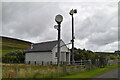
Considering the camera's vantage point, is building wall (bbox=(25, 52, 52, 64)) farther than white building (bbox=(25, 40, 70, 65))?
Yes

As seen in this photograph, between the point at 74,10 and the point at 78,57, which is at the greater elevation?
the point at 74,10

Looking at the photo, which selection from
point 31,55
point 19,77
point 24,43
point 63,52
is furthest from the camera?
point 24,43

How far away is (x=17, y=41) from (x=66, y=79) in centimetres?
8858

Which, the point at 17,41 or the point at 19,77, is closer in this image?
the point at 19,77

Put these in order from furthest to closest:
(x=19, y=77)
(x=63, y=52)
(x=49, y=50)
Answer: (x=63, y=52) < (x=49, y=50) < (x=19, y=77)

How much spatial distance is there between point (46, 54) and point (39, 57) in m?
2.76

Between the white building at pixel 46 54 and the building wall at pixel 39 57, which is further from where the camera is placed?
the building wall at pixel 39 57

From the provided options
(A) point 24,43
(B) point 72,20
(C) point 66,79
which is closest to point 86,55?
(B) point 72,20

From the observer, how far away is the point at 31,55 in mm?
40312

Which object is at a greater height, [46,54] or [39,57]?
[46,54]

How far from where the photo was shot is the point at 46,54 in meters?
35.8

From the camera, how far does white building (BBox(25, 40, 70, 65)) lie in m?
34.8

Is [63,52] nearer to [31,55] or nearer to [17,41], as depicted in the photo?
[31,55]

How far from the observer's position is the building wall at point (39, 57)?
115 ft
